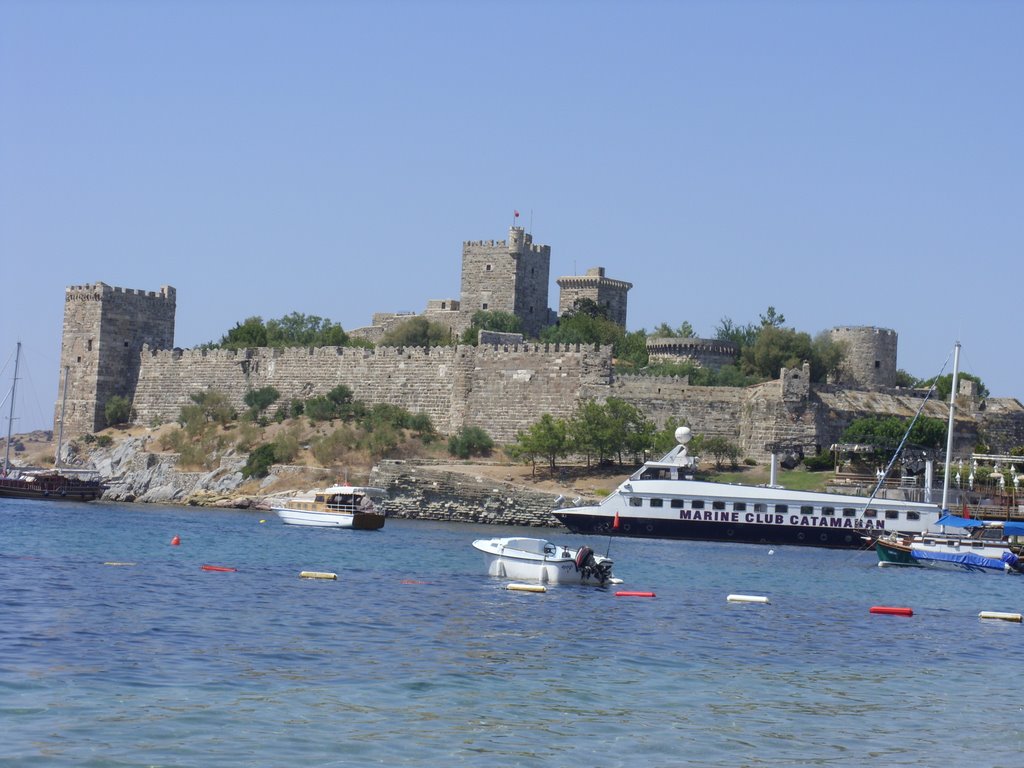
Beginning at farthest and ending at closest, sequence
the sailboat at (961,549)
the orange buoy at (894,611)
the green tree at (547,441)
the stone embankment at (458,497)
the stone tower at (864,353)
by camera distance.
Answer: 1. the stone tower at (864,353)
2. the green tree at (547,441)
3. the stone embankment at (458,497)
4. the sailboat at (961,549)
5. the orange buoy at (894,611)

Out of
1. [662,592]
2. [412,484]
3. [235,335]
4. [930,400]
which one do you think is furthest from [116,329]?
[662,592]

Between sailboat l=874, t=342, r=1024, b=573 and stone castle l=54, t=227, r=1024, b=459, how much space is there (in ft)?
41.4

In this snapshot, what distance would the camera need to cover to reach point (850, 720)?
15320mm

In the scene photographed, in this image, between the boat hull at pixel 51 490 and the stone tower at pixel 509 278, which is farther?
the stone tower at pixel 509 278

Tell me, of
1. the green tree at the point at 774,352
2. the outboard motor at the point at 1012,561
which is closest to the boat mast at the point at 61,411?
the green tree at the point at 774,352

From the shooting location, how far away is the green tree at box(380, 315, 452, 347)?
219ft

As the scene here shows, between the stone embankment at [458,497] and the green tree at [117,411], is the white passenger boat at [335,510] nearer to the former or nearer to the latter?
the stone embankment at [458,497]

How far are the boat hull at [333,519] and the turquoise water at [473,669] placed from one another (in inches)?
455

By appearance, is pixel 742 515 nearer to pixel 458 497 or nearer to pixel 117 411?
pixel 458 497

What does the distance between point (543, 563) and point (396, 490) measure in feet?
69.8

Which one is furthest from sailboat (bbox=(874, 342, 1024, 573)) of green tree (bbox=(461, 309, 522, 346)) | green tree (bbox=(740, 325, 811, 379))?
green tree (bbox=(461, 309, 522, 346))

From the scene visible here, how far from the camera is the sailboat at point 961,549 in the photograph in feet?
113

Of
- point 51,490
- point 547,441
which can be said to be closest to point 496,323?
point 547,441

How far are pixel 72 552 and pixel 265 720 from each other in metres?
17.3
